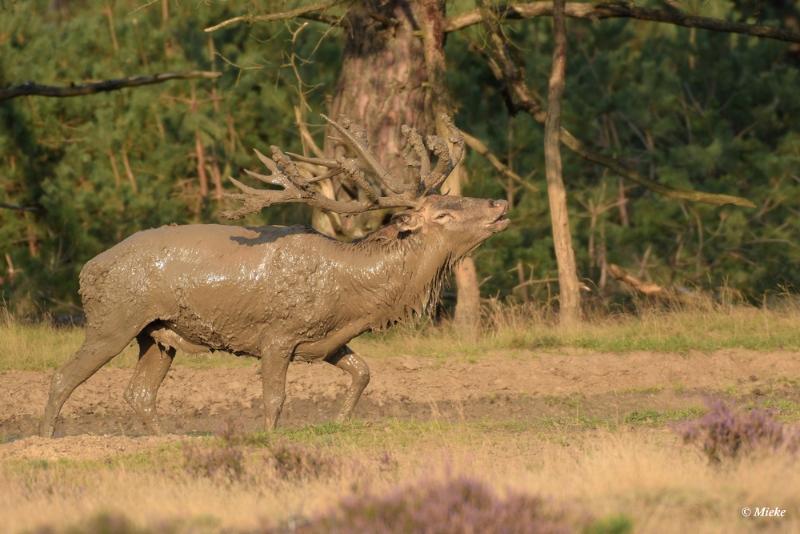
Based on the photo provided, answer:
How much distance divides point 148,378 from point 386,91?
6984mm

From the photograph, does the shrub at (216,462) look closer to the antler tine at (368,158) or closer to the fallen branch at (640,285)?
the antler tine at (368,158)

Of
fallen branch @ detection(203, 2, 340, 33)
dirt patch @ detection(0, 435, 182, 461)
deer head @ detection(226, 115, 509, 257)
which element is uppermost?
fallen branch @ detection(203, 2, 340, 33)

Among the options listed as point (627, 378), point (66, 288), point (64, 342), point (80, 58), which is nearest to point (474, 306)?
point (627, 378)

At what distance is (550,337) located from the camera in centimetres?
1705

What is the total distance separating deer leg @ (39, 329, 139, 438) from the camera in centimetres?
1248

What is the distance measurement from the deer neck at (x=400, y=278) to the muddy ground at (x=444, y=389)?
79.4 inches

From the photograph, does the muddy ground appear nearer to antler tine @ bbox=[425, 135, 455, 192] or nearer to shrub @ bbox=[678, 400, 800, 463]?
antler tine @ bbox=[425, 135, 455, 192]

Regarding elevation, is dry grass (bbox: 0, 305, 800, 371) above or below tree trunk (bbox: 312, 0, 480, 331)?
below

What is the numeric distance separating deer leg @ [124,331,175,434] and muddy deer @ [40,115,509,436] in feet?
1.56

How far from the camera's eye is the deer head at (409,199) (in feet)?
40.1

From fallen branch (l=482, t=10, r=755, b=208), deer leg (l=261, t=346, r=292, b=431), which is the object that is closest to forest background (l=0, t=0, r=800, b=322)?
fallen branch (l=482, t=10, r=755, b=208)

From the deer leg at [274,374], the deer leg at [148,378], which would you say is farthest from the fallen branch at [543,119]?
the deer leg at [274,374]

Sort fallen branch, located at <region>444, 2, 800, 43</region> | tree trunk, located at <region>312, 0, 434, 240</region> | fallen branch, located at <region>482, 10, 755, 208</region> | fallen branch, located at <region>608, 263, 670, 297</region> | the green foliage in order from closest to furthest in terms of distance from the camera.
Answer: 1. fallen branch, located at <region>482, 10, 755, 208</region>
2. fallen branch, located at <region>444, 2, 800, 43</region>
3. tree trunk, located at <region>312, 0, 434, 240</region>
4. fallen branch, located at <region>608, 263, 670, 297</region>
5. the green foliage

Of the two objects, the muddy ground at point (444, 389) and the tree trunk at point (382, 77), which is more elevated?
the tree trunk at point (382, 77)
